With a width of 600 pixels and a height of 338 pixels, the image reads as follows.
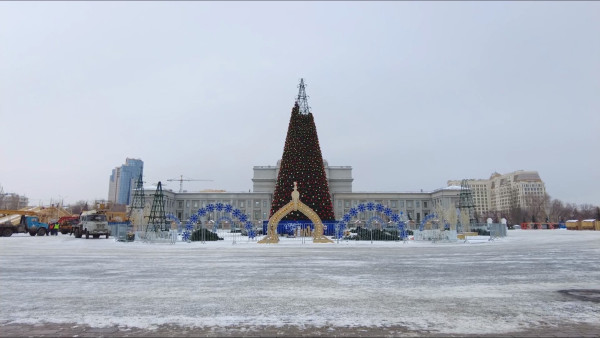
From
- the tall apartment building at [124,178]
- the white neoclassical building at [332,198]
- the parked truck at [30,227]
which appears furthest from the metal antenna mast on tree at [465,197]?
the tall apartment building at [124,178]

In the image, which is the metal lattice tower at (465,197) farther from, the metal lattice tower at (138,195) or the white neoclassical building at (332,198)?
the white neoclassical building at (332,198)

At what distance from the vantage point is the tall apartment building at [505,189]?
157750mm

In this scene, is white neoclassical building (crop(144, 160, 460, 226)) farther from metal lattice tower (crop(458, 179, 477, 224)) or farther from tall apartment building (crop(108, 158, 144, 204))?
tall apartment building (crop(108, 158, 144, 204))

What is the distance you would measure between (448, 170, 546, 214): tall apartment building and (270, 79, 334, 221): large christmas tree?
12596cm

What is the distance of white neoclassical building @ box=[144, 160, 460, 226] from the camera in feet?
374

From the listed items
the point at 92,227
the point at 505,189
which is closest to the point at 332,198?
the point at 92,227

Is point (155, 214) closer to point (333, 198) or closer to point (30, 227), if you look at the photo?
point (30, 227)

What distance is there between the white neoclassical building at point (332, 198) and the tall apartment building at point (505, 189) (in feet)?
155

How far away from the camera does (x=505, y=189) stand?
170m

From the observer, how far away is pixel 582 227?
237 feet

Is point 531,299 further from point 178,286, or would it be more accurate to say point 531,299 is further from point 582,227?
point 582,227

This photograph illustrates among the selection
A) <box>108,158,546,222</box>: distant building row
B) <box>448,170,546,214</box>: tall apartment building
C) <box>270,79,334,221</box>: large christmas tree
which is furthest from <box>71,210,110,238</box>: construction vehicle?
<box>448,170,546,214</box>: tall apartment building

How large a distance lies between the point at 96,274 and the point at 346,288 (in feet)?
27.7

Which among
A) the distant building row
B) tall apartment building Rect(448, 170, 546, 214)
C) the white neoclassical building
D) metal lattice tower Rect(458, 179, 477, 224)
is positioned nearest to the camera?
metal lattice tower Rect(458, 179, 477, 224)
